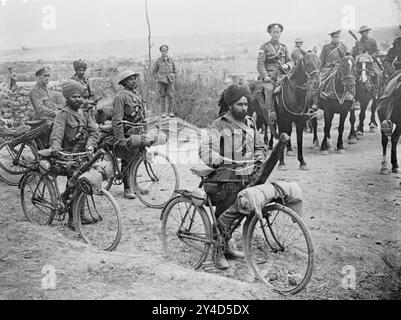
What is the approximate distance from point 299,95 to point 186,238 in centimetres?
557

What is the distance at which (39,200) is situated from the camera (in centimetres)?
702

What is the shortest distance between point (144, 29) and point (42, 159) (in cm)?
814

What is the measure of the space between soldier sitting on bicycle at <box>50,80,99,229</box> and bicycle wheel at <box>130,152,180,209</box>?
1010 mm

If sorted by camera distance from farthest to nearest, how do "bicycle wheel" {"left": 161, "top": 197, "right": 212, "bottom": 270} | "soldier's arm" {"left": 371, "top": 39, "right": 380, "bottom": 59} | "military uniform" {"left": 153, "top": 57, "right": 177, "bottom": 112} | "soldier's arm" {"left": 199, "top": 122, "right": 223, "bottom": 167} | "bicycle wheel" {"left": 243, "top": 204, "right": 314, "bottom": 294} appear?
"military uniform" {"left": 153, "top": 57, "right": 177, "bottom": 112} < "soldier's arm" {"left": 371, "top": 39, "right": 380, "bottom": 59} < "bicycle wheel" {"left": 161, "top": 197, "right": 212, "bottom": 270} < "soldier's arm" {"left": 199, "top": 122, "right": 223, "bottom": 167} < "bicycle wheel" {"left": 243, "top": 204, "right": 314, "bottom": 294}

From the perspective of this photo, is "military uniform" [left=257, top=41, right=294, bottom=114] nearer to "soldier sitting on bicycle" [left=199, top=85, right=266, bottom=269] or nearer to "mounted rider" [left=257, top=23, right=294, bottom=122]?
"mounted rider" [left=257, top=23, right=294, bottom=122]

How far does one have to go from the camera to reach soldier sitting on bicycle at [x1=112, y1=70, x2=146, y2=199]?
25.4 ft

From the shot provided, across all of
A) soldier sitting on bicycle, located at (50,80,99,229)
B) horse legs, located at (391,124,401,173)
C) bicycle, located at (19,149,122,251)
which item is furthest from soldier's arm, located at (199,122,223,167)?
horse legs, located at (391,124,401,173)

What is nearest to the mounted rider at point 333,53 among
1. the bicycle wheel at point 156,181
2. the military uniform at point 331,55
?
the military uniform at point 331,55

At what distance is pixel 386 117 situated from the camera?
9438 mm

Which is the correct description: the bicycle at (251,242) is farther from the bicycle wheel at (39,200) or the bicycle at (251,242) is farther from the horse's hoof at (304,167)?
the horse's hoof at (304,167)

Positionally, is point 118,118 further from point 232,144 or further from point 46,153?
point 232,144

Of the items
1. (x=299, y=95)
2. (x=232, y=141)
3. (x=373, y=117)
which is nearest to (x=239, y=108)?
(x=232, y=141)

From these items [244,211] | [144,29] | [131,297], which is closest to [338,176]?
[244,211]

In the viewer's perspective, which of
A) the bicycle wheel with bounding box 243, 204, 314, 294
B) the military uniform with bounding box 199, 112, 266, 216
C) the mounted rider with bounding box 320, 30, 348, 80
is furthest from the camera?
the mounted rider with bounding box 320, 30, 348, 80
